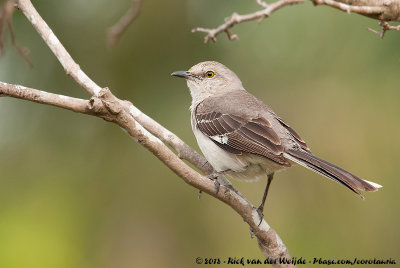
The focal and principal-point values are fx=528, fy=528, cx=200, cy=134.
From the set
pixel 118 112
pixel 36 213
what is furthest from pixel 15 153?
pixel 118 112

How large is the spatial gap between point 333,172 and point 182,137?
8.40 ft

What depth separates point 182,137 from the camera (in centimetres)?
648

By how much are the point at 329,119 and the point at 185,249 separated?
2386 millimetres

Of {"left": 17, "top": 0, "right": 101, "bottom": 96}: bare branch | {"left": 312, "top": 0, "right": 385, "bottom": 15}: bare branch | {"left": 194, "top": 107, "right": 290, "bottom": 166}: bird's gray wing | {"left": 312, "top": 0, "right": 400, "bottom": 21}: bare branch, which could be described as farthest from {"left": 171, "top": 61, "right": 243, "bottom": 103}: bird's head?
{"left": 312, "top": 0, "right": 385, "bottom": 15}: bare branch

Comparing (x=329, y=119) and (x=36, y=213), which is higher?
(x=329, y=119)

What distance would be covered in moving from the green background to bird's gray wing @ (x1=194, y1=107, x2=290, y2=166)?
1252 mm

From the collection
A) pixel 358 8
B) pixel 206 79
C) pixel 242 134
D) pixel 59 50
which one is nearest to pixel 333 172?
pixel 242 134

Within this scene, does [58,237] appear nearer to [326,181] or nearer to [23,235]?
[23,235]

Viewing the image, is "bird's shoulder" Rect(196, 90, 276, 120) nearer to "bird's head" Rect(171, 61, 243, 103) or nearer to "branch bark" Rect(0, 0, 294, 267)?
"bird's head" Rect(171, 61, 243, 103)

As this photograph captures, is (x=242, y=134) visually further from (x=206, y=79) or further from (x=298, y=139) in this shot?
(x=206, y=79)

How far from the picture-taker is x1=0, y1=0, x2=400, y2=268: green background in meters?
5.99

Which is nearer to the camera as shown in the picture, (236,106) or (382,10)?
(382,10)

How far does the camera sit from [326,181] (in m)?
6.46

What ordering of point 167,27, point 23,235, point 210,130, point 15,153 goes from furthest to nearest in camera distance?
point 167,27 → point 15,153 → point 23,235 → point 210,130
